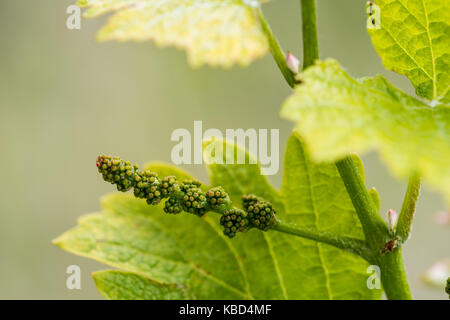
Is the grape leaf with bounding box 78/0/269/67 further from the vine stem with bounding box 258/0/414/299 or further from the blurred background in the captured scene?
the blurred background

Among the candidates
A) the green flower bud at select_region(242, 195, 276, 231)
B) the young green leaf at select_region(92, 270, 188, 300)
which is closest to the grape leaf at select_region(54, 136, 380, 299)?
the young green leaf at select_region(92, 270, 188, 300)

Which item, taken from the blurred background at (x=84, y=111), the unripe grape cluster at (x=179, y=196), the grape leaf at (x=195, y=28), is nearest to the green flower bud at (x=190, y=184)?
the unripe grape cluster at (x=179, y=196)

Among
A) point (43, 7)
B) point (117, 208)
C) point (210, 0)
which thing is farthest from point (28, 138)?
point (210, 0)

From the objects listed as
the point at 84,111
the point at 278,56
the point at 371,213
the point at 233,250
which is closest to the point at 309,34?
the point at 278,56

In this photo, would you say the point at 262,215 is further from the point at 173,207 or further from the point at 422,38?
the point at 422,38

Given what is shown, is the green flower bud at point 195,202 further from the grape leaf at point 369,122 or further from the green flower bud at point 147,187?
the grape leaf at point 369,122
